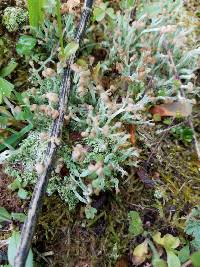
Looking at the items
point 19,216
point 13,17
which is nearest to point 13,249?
point 19,216

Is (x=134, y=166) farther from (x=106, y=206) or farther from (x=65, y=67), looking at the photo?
(x=65, y=67)

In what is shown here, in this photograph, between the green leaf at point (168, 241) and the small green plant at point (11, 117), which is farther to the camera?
the small green plant at point (11, 117)

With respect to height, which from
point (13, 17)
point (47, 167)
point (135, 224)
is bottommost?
point (135, 224)

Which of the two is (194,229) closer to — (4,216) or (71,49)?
(4,216)

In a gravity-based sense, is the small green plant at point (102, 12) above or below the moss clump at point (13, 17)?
below

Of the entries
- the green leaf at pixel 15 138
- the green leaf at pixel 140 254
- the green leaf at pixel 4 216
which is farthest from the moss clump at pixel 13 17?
the green leaf at pixel 140 254

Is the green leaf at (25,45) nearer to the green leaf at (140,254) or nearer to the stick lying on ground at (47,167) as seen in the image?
the stick lying on ground at (47,167)
